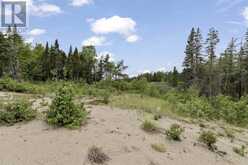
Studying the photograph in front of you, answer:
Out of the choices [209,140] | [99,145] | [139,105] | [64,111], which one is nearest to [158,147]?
[99,145]

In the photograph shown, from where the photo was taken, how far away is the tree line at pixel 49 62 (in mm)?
34469

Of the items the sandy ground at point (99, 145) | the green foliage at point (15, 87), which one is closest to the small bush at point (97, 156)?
the sandy ground at point (99, 145)

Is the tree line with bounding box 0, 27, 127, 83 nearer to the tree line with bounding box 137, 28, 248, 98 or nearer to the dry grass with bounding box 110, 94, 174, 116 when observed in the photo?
the tree line with bounding box 137, 28, 248, 98

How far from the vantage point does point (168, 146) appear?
6.07 meters

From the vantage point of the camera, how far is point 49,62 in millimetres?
41969

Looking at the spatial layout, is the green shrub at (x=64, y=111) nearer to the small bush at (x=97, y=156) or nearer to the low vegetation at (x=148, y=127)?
the small bush at (x=97, y=156)

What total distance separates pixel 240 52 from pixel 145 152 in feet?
130

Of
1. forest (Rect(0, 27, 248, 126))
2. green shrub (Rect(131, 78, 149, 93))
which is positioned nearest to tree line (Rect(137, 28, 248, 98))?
forest (Rect(0, 27, 248, 126))

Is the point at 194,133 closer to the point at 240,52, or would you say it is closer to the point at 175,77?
the point at 240,52

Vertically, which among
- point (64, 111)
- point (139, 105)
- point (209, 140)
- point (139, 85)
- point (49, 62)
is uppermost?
point (49, 62)

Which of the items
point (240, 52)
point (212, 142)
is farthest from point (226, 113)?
point (240, 52)

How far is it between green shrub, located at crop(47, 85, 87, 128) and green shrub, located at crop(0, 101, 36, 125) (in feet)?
2.00

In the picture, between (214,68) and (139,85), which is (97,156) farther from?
(214,68)

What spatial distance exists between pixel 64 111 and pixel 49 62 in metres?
38.2
